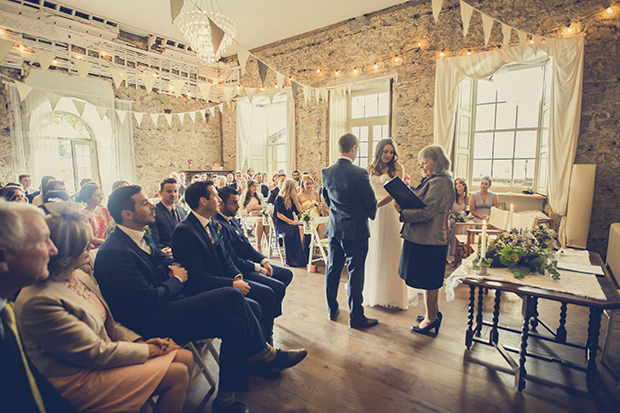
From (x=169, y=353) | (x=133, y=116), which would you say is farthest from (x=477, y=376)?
(x=133, y=116)

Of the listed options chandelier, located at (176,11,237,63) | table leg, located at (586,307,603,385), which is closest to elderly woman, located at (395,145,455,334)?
table leg, located at (586,307,603,385)

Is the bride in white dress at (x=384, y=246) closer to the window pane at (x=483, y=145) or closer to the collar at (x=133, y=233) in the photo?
the collar at (x=133, y=233)

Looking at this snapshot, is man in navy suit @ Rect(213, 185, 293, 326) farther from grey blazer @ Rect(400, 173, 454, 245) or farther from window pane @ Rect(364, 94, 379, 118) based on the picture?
window pane @ Rect(364, 94, 379, 118)

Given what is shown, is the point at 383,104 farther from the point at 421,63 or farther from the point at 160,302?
the point at 160,302

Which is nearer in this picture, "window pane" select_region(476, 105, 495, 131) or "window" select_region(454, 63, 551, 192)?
"window" select_region(454, 63, 551, 192)

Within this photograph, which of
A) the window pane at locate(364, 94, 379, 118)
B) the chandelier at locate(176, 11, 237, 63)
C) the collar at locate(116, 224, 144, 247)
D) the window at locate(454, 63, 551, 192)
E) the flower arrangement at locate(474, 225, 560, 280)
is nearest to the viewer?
the collar at locate(116, 224, 144, 247)

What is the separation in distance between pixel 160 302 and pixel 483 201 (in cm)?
535

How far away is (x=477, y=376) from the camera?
219 centimetres

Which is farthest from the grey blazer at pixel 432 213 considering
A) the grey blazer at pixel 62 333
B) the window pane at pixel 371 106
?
the window pane at pixel 371 106

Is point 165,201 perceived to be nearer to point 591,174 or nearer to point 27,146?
point 591,174

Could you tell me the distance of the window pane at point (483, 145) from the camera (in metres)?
6.51

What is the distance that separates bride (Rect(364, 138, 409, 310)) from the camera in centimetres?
308

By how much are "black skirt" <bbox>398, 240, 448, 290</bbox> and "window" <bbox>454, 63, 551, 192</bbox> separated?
14.5 feet

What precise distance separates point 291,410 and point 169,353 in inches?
33.6
